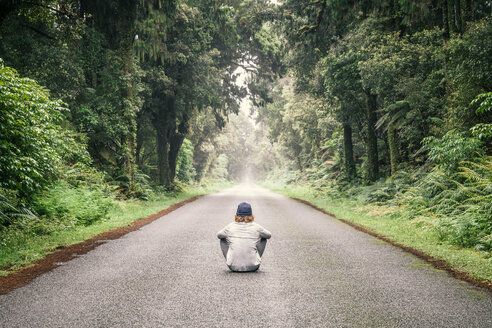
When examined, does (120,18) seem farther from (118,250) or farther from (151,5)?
(118,250)

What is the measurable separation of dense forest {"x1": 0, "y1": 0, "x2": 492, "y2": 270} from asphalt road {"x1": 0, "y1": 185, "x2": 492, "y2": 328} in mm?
2906

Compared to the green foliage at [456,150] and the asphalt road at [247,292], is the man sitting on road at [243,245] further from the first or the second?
the green foliage at [456,150]

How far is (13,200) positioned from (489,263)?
10.5 m

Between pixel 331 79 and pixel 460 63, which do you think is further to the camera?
pixel 331 79

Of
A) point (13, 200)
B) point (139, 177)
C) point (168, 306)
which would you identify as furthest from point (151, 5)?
point (168, 306)

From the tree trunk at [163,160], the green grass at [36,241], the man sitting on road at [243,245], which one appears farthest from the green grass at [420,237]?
the tree trunk at [163,160]

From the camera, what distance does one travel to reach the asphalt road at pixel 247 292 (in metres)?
4.12

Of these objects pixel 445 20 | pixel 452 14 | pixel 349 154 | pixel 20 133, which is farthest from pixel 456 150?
pixel 349 154

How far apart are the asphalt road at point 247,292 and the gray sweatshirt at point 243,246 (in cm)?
21

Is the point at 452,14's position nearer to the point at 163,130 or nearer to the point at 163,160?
the point at 163,130

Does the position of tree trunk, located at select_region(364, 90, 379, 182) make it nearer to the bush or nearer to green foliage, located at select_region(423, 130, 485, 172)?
green foliage, located at select_region(423, 130, 485, 172)

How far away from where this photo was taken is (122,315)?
424cm

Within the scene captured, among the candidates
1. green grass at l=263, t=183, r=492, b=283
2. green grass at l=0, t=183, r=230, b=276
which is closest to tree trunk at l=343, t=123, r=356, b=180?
green grass at l=263, t=183, r=492, b=283

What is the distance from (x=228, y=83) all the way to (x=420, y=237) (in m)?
22.9
